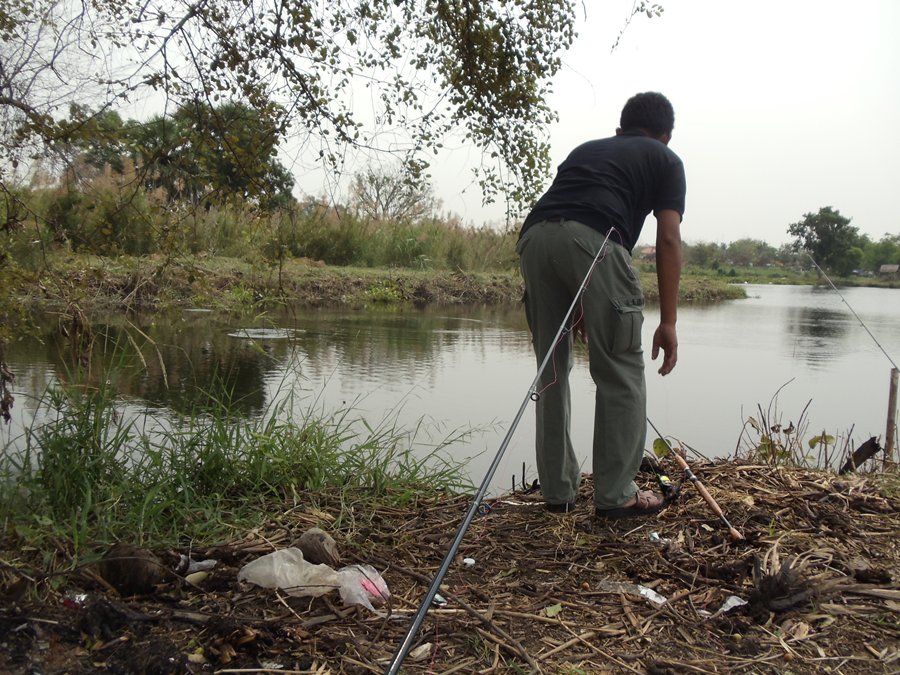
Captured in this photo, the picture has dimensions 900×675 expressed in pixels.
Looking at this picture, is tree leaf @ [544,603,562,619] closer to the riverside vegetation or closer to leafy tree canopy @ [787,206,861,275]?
the riverside vegetation

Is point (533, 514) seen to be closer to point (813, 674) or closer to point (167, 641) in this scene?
point (813, 674)

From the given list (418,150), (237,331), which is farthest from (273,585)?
(237,331)

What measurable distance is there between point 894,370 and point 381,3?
3.03m

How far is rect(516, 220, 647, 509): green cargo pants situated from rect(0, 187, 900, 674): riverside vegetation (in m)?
0.27

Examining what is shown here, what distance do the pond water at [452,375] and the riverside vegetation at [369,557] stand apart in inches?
15.6

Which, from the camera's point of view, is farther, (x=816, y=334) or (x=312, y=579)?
(x=816, y=334)

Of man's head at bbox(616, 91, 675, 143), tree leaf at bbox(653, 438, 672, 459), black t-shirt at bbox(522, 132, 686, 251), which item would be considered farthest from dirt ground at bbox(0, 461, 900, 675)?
man's head at bbox(616, 91, 675, 143)

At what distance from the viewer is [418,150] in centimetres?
356

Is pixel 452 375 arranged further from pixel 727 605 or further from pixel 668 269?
pixel 727 605

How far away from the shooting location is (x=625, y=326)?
252 centimetres

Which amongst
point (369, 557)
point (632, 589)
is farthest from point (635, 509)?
point (369, 557)

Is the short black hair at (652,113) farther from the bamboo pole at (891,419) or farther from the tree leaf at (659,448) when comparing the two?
the bamboo pole at (891,419)

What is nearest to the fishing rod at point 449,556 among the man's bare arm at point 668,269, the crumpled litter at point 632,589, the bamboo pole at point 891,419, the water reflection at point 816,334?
the man's bare arm at point 668,269

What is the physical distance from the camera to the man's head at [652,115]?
8.91ft
